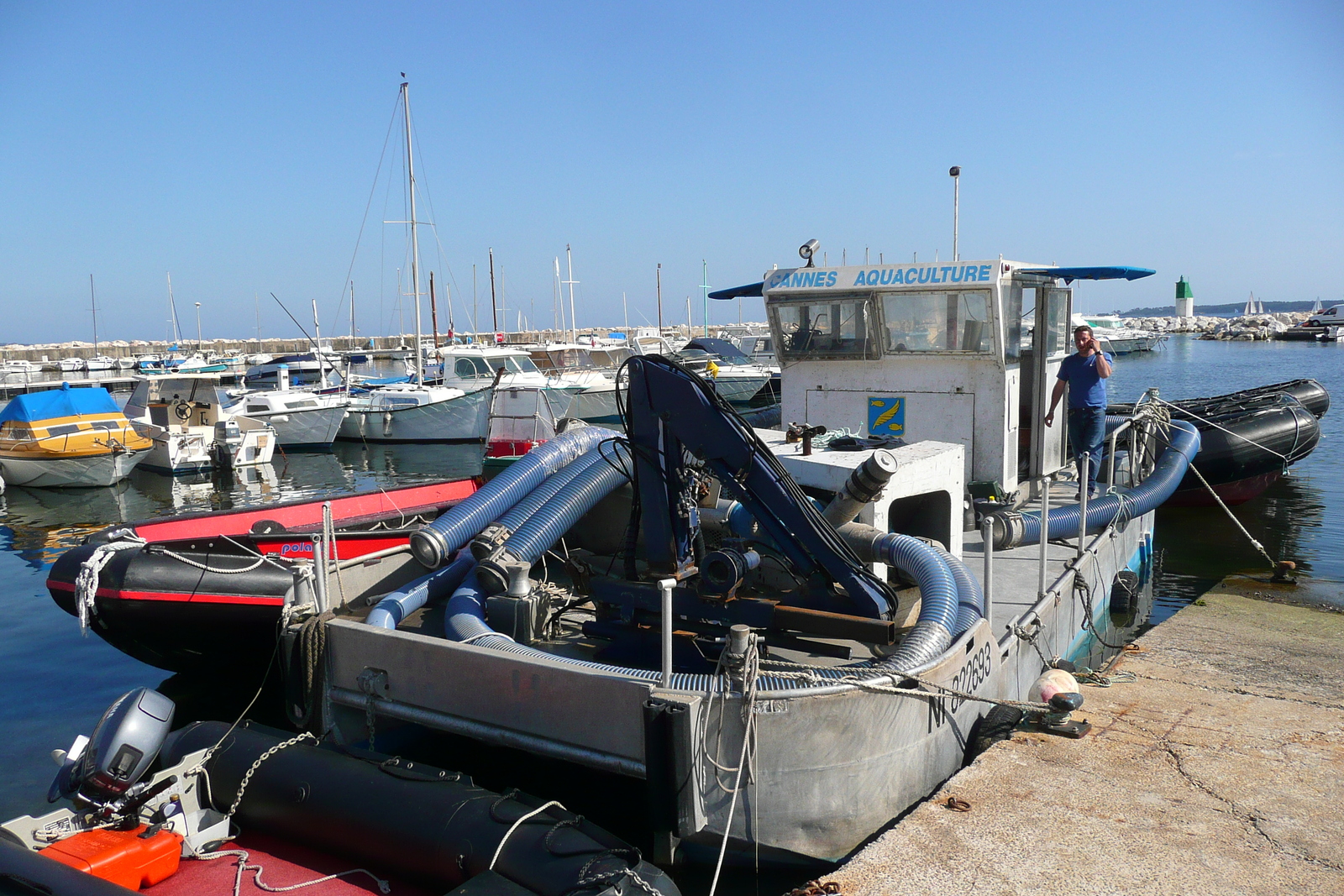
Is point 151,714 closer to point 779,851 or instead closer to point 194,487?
point 779,851

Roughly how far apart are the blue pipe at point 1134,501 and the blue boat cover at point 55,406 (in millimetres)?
25102

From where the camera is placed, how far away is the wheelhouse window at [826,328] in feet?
34.9

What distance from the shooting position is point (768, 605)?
21.1 feet

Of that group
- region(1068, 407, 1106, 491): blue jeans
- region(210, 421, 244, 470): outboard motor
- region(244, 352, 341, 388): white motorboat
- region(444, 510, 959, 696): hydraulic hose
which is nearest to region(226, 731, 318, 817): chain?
region(444, 510, 959, 696): hydraulic hose

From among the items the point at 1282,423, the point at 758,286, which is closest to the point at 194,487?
the point at 758,286

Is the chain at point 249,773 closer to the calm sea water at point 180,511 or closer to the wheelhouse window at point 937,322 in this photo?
the calm sea water at point 180,511

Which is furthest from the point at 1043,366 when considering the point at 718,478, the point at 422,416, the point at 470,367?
the point at 470,367

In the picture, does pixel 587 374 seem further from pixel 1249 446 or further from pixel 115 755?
pixel 115 755

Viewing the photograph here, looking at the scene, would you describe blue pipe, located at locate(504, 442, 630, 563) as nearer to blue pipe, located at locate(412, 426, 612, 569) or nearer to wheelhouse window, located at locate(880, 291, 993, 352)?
blue pipe, located at locate(412, 426, 612, 569)

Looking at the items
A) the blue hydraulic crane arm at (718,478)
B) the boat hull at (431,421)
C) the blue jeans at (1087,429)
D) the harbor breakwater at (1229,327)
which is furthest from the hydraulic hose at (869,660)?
the harbor breakwater at (1229,327)

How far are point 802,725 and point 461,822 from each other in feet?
6.36

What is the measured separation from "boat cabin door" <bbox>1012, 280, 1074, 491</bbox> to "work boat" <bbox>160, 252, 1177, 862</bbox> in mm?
450

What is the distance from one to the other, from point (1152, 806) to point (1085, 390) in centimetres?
613

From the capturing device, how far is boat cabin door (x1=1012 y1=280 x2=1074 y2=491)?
11.0m
